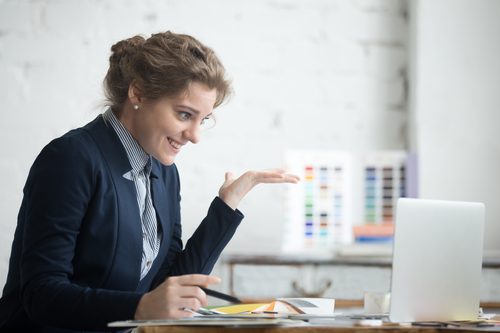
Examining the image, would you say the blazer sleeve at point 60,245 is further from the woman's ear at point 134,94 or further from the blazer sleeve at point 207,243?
the blazer sleeve at point 207,243

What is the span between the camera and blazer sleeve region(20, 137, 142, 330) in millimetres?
1042

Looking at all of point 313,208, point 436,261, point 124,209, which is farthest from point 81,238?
point 313,208

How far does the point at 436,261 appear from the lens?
1.09 metres

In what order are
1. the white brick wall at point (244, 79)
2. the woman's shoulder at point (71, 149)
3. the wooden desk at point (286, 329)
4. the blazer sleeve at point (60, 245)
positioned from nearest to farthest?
the wooden desk at point (286, 329) → the blazer sleeve at point (60, 245) → the woman's shoulder at point (71, 149) → the white brick wall at point (244, 79)

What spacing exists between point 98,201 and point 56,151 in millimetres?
106

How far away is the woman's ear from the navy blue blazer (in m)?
0.07

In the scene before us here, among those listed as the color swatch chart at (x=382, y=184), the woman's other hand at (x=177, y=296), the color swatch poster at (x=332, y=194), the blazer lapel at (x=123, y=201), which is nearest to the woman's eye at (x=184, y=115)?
the blazer lapel at (x=123, y=201)

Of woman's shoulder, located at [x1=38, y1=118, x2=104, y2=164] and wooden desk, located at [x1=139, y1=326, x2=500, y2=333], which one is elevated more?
woman's shoulder, located at [x1=38, y1=118, x2=104, y2=164]

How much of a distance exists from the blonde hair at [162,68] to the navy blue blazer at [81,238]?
0.10 m

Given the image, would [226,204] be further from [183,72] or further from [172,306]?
[172,306]

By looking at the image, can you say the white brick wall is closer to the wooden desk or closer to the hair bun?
the hair bun

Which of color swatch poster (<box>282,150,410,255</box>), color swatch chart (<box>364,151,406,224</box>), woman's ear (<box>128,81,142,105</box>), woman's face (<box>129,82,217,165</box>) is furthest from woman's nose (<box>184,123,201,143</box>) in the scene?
color swatch chart (<box>364,151,406,224</box>)

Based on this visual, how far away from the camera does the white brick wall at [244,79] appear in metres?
2.26

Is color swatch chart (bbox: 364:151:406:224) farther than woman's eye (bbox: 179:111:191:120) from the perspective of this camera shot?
Yes
